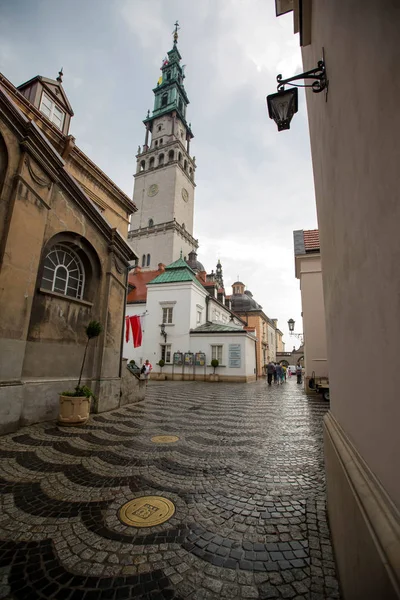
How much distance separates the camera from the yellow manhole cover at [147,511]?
8.84 feet

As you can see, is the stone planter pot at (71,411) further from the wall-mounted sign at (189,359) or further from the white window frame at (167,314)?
the white window frame at (167,314)

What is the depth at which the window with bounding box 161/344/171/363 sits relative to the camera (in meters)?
24.7

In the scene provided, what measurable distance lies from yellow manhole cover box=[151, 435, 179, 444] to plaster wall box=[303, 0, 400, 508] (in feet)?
13.1

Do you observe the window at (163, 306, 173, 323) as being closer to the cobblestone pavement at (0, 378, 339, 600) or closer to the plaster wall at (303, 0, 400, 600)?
the cobblestone pavement at (0, 378, 339, 600)

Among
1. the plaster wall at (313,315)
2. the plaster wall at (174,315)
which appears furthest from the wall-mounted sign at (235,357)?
the plaster wall at (313,315)

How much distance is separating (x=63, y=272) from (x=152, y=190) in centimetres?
4783

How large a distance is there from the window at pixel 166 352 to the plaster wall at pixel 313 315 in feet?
44.1

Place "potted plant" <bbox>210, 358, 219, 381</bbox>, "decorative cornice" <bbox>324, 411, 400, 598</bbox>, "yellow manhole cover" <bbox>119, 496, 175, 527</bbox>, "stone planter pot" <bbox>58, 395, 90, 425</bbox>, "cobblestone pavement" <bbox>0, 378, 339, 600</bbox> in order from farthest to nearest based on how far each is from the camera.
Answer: "potted plant" <bbox>210, 358, 219, 381</bbox>, "stone planter pot" <bbox>58, 395, 90, 425</bbox>, "yellow manhole cover" <bbox>119, 496, 175, 527</bbox>, "cobblestone pavement" <bbox>0, 378, 339, 600</bbox>, "decorative cornice" <bbox>324, 411, 400, 598</bbox>

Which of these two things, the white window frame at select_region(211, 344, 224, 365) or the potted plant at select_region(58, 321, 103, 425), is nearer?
the potted plant at select_region(58, 321, 103, 425)

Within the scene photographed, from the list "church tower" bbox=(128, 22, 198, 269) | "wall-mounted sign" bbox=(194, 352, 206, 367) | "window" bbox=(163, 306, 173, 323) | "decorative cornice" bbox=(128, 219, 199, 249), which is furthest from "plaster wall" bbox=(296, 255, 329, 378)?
"decorative cornice" bbox=(128, 219, 199, 249)

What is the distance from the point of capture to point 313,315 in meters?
14.4

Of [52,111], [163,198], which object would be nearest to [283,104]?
[52,111]

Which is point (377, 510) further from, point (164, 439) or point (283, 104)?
point (164, 439)

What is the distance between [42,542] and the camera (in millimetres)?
2383
